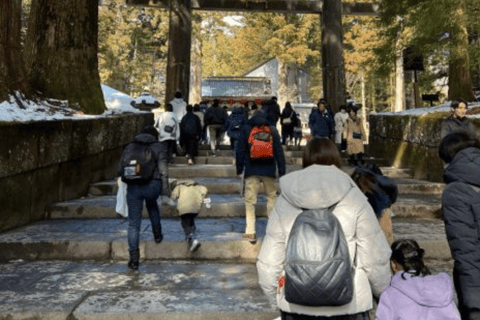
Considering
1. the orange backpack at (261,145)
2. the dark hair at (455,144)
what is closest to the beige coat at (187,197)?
the orange backpack at (261,145)

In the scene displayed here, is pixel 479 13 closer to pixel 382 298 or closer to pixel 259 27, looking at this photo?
pixel 382 298

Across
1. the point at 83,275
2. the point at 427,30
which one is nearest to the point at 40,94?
the point at 83,275

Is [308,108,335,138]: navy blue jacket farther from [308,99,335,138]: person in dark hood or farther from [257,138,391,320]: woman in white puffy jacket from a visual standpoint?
[257,138,391,320]: woman in white puffy jacket

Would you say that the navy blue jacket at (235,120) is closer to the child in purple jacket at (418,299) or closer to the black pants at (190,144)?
the black pants at (190,144)

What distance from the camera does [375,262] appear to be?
250 centimetres

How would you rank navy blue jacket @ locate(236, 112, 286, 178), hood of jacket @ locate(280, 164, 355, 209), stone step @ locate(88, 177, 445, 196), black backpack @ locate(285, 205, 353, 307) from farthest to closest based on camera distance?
stone step @ locate(88, 177, 445, 196)
navy blue jacket @ locate(236, 112, 286, 178)
hood of jacket @ locate(280, 164, 355, 209)
black backpack @ locate(285, 205, 353, 307)

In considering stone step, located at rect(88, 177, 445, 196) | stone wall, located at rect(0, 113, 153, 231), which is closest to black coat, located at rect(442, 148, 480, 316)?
stone wall, located at rect(0, 113, 153, 231)

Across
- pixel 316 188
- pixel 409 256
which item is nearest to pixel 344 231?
pixel 316 188

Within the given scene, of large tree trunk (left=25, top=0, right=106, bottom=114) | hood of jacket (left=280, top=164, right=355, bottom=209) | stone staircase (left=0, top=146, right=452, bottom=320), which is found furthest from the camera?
large tree trunk (left=25, top=0, right=106, bottom=114)

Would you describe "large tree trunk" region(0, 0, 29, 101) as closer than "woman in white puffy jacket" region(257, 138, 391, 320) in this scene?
No

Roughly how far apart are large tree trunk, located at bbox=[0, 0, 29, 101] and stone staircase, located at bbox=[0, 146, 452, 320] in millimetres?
1882

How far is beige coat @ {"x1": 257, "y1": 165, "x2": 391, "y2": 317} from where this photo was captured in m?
2.45

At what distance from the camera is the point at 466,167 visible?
3412 mm

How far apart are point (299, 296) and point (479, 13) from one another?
30.9ft
